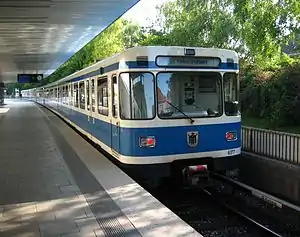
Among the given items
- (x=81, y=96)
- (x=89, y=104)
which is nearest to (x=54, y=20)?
(x=81, y=96)

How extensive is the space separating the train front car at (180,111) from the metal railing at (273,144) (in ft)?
4.79

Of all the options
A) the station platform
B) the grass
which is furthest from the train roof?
the grass

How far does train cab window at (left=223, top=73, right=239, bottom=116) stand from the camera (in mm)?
8906

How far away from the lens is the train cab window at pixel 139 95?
8180mm

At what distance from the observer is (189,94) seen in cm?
866

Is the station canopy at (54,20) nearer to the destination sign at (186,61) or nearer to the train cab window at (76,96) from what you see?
the train cab window at (76,96)

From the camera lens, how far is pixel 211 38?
20.3 metres

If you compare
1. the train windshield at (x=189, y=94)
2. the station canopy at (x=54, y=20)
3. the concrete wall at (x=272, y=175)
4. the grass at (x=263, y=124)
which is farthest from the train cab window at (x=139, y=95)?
the grass at (x=263, y=124)

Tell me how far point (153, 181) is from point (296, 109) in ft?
23.4

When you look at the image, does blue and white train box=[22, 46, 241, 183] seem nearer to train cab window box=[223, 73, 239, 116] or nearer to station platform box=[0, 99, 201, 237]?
train cab window box=[223, 73, 239, 116]

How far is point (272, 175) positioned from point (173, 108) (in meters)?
2.91

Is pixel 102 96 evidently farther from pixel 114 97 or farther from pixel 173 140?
pixel 173 140

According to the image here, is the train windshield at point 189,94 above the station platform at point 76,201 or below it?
above

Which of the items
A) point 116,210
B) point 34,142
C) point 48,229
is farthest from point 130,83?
point 34,142
